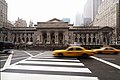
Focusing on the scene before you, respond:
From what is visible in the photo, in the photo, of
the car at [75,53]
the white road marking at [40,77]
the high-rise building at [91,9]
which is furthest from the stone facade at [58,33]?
the white road marking at [40,77]

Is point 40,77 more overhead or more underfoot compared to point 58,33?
more underfoot

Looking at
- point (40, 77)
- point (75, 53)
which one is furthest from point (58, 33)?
point (40, 77)

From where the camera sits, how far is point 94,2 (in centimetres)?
17400

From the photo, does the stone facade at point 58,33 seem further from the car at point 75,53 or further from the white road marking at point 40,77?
the white road marking at point 40,77

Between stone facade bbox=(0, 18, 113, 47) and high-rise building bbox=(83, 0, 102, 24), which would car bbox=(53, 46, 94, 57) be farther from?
high-rise building bbox=(83, 0, 102, 24)

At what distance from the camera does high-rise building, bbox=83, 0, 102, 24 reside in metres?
174

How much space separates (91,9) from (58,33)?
92.1 m

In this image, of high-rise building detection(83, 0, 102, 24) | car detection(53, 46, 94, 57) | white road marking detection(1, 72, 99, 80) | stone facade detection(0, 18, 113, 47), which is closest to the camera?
white road marking detection(1, 72, 99, 80)

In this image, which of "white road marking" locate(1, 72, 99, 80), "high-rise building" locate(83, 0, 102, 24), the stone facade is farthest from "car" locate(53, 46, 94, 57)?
"high-rise building" locate(83, 0, 102, 24)

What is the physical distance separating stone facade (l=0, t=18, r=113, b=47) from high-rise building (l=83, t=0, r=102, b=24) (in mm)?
72677

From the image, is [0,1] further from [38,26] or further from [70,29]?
[70,29]

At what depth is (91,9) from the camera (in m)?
182

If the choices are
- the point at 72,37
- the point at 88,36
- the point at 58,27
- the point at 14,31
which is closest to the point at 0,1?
the point at 14,31

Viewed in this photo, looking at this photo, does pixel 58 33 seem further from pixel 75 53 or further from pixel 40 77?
pixel 40 77
